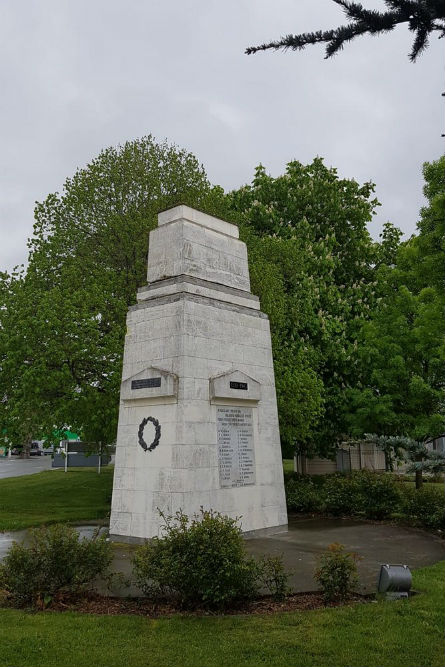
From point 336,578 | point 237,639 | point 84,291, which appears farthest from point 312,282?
point 237,639

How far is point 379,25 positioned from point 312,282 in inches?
799

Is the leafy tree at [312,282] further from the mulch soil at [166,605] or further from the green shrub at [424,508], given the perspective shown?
the mulch soil at [166,605]

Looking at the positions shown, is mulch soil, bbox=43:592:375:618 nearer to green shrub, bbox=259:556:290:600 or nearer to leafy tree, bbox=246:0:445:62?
green shrub, bbox=259:556:290:600

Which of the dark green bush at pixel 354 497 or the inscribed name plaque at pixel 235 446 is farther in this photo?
the dark green bush at pixel 354 497

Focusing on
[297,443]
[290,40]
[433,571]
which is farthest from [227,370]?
[297,443]

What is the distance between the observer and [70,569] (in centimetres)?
790

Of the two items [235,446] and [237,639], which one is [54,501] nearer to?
[235,446]

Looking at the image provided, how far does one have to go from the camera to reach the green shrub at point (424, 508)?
14.1m

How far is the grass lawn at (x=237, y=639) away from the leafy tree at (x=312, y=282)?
12145 millimetres

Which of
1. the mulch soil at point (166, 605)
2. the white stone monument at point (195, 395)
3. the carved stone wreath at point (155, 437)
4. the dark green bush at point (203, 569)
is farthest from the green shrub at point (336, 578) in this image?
the carved stone wreath at point (155, 437)

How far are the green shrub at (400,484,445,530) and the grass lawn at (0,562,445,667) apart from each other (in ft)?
23.5

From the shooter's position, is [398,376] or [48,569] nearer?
[48,569]

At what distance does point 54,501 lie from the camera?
21031 mm

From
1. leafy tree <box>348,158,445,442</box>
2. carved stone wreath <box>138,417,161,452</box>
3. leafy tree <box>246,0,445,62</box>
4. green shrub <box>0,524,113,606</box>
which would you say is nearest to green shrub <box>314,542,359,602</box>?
green shrub <box>0,524,113,606</box>
